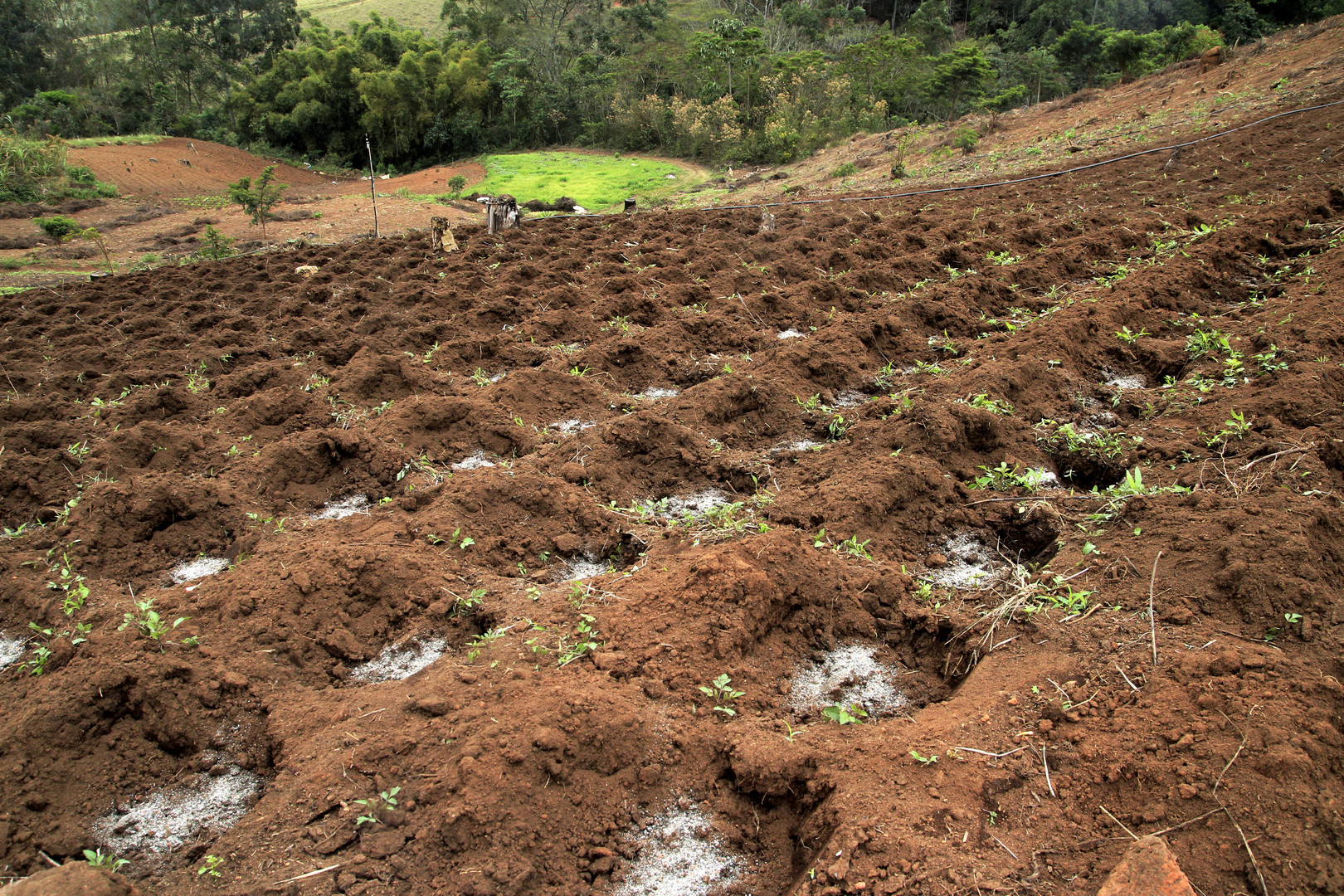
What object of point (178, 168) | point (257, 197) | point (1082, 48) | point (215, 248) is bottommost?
point (215, 248)

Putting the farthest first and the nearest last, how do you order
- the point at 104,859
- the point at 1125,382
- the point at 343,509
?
the point at 1125,382 < the point at 343,509 < the point at 104,859

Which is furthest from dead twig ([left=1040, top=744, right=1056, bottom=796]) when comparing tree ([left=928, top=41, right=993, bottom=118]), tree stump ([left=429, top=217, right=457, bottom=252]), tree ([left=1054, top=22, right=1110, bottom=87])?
tree ([left=1054, top=22, right=1110, bottom=87])

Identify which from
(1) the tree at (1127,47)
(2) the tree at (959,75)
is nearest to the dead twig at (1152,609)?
(1) the tree at (1127,47)

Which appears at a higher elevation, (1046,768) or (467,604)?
(1046,768)

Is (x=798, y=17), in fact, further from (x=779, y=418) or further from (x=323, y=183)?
(x=779, y=418)

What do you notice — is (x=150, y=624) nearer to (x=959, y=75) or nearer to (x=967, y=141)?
(x=967, y=141)

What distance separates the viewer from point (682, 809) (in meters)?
2.31

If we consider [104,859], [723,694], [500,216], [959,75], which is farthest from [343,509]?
[959,75]

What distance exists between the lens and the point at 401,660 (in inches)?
122

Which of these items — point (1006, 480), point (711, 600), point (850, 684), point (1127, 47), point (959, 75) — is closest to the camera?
point (850, 684)

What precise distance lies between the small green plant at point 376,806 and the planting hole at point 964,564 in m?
2.32

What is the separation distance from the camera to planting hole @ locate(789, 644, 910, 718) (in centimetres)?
271

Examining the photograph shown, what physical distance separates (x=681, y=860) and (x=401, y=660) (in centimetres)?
153

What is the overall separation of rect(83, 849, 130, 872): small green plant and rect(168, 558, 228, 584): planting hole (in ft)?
5.41
